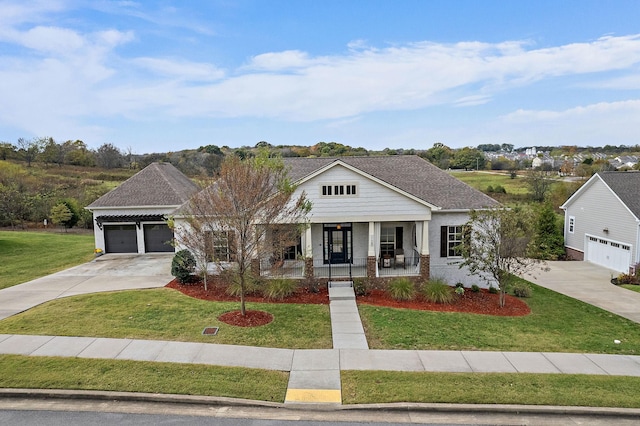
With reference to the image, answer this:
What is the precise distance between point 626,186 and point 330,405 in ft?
85.5

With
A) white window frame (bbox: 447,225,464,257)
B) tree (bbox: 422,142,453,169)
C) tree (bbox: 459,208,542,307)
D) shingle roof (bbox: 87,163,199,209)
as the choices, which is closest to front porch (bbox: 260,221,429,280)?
white window frame (bbox: 447,225,464,257)

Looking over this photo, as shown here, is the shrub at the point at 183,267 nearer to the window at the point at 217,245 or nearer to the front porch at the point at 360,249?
the front porch at the point at 360,249

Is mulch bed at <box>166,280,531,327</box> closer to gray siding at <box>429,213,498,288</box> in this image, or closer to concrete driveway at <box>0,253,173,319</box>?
gray siding at <box>429,213,498,288</box>

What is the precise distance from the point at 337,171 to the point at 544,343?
9581 mm

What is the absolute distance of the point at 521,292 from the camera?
57.9ft

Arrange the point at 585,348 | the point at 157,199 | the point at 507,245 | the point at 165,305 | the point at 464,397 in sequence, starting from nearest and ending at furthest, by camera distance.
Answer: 1. the point at 464,397
2. the point at 585,348
3. the point at 165,305
4. the point at 507,245
5. the point at 157,199

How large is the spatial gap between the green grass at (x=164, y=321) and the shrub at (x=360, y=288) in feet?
A: 7.52

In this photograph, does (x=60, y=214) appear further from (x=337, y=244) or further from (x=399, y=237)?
(x=399, y=237)

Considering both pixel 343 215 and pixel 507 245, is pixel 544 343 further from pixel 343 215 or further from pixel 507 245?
pixel 343 215

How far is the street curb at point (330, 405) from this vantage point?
814 centimetres

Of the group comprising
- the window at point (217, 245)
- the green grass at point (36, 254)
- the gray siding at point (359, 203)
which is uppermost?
the gray siding at point (359, 203)

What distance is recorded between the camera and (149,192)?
2561 cm

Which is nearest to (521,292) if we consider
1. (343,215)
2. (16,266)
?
(343,215)

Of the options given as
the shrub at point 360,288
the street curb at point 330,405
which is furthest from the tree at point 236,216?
the shrub at point 360,288
